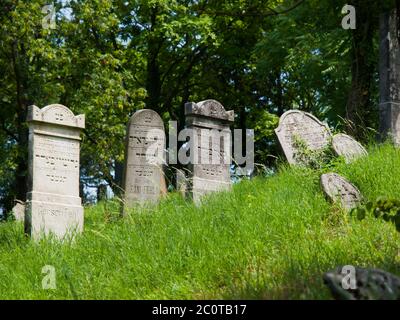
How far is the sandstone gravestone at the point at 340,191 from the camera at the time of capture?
8984mm

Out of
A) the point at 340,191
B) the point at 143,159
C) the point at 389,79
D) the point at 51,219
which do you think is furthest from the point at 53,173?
the point at 389,79

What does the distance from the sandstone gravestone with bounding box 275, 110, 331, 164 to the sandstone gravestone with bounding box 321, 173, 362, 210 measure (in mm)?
3050

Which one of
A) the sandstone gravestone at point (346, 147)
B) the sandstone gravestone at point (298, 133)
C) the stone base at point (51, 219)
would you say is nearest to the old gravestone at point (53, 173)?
the stone base at point (51, 219)

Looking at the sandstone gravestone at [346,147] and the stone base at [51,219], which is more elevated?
the sandstone gravestone at [346,147]

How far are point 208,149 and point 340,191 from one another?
353 centimetres

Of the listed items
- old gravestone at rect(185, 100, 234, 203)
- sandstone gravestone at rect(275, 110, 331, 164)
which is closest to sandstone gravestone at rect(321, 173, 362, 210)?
old gravestone at rect(185, 100, 234, 203)

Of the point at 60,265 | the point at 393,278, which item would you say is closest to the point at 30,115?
the point at 60,265

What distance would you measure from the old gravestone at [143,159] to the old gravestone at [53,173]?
906mm

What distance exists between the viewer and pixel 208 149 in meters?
12.2

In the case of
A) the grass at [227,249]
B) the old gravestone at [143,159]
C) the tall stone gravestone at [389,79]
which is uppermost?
the tall stone gravestone at [389,79]

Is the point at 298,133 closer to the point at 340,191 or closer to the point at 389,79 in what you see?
the point at 389,79

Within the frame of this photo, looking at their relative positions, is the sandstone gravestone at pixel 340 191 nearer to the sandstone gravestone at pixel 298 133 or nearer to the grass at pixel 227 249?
the grass at pixel 227 249

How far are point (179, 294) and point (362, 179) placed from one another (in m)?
3.98

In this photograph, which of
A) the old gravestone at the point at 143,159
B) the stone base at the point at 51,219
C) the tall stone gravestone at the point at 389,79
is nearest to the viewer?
the stone base at the point at 51,219
